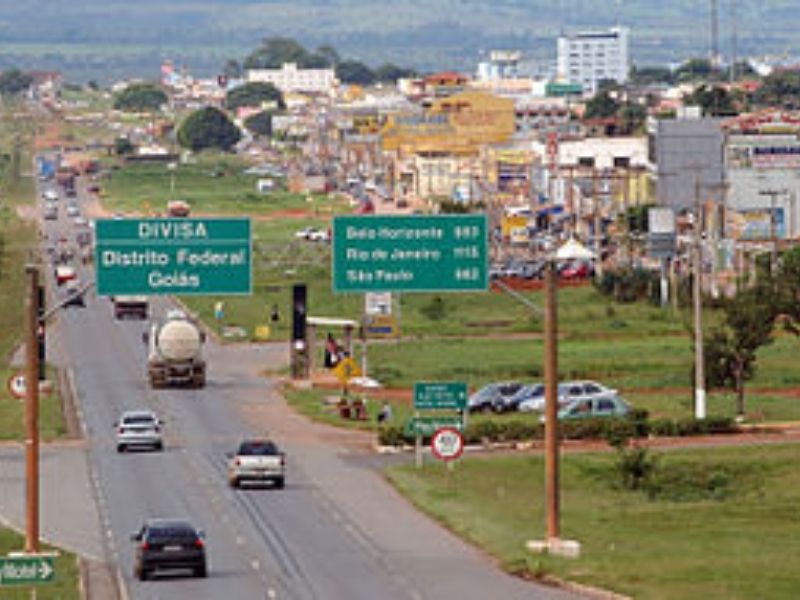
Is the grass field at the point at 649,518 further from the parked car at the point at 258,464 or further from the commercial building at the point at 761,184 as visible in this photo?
the commercial building at the point at 761,184

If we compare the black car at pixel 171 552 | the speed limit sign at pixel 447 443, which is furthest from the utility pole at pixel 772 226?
the black car at pixel 171 552

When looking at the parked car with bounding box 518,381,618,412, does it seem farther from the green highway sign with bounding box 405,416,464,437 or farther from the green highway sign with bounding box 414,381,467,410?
the green highway sign with bounding box 405,416,464,437

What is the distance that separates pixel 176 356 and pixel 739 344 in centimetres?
2177

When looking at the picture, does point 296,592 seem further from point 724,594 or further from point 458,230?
point 458,230

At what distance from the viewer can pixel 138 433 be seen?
78.2 metres

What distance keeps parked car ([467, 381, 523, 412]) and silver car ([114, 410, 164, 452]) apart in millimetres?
11460

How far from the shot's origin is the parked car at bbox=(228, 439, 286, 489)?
67.3m

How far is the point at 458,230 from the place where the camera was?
58469 millimetres

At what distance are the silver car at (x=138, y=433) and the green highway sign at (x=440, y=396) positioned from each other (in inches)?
396

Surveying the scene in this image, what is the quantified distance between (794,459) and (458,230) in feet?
45.9

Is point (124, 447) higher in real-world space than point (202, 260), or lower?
lower

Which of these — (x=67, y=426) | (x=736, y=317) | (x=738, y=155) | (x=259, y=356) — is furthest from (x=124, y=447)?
(x=738, y=155)

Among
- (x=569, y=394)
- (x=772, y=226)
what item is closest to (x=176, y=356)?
(x=569, y=394)

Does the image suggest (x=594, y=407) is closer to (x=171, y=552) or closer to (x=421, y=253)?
(x=421, y=253)
